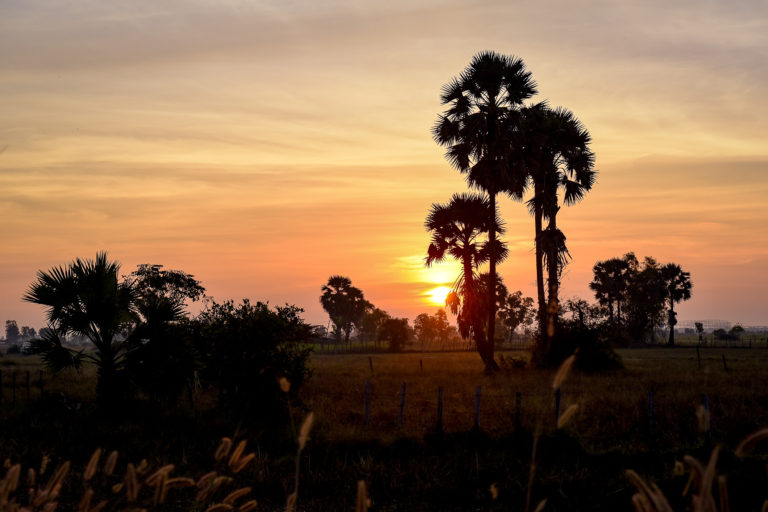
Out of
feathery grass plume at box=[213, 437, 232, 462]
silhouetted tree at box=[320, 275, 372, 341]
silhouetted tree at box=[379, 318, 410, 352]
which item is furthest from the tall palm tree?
silhouetted tree at box=[320, 275, 372, 341]

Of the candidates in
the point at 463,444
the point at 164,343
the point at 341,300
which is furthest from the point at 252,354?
the point at 341,300

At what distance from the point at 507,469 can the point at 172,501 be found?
6.49 m

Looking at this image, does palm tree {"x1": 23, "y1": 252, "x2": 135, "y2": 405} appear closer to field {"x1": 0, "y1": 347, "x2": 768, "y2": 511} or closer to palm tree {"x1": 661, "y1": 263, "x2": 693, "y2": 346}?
field {"x1": 0, "y1": 347, "x2": 768, "y2": 511}

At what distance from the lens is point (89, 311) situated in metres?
19.9

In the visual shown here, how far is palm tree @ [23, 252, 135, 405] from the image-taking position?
1953 cm

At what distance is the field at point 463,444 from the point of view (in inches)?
479

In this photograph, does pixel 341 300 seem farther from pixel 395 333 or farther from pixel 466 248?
pixel 466 248

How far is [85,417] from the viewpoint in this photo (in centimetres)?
1950

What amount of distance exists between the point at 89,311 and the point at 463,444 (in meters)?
11.7

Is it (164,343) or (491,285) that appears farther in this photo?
(491,285)

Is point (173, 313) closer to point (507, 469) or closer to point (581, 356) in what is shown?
point (507, 469)

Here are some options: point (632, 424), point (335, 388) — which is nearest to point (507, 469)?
point (632, 424)

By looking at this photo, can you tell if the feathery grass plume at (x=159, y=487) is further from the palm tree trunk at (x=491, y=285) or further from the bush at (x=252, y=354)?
the palm tree trunk at (x=491, y=285)

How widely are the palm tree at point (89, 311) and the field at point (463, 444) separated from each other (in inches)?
61.3
